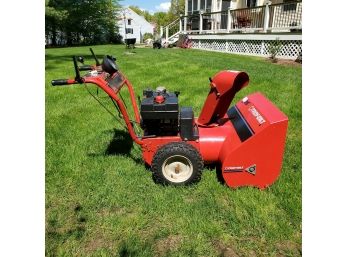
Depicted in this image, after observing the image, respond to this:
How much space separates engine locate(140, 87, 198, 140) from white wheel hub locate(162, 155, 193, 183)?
0.31 metres

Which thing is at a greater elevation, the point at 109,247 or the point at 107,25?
the point at 107,25

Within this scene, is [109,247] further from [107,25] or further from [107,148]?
[107,25]

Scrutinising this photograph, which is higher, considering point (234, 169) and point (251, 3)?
point (251, 3)

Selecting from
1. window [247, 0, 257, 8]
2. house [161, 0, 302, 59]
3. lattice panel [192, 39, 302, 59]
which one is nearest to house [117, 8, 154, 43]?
house [161, 0, 302, 59]

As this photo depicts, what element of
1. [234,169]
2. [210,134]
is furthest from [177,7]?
[234,169]

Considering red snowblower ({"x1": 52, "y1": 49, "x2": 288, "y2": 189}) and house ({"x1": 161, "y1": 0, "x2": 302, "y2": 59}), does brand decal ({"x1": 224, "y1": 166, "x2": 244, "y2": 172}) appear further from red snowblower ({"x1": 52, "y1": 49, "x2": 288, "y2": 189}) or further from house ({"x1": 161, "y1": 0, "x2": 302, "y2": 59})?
house ({"x1": 161, "y1": 0, "x2": 302, "y2": 59})

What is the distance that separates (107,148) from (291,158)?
8.68 feet

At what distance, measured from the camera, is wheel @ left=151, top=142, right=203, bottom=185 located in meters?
3.61

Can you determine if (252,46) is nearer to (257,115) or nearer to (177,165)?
(257,115)

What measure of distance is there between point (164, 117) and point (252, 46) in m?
15.5

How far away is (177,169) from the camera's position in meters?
3.78

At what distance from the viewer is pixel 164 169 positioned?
3750mm

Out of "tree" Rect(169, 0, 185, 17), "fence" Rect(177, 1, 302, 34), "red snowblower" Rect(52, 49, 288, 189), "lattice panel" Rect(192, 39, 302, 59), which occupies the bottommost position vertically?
"red snowblower" Rect(52, 49, 288, 189)
